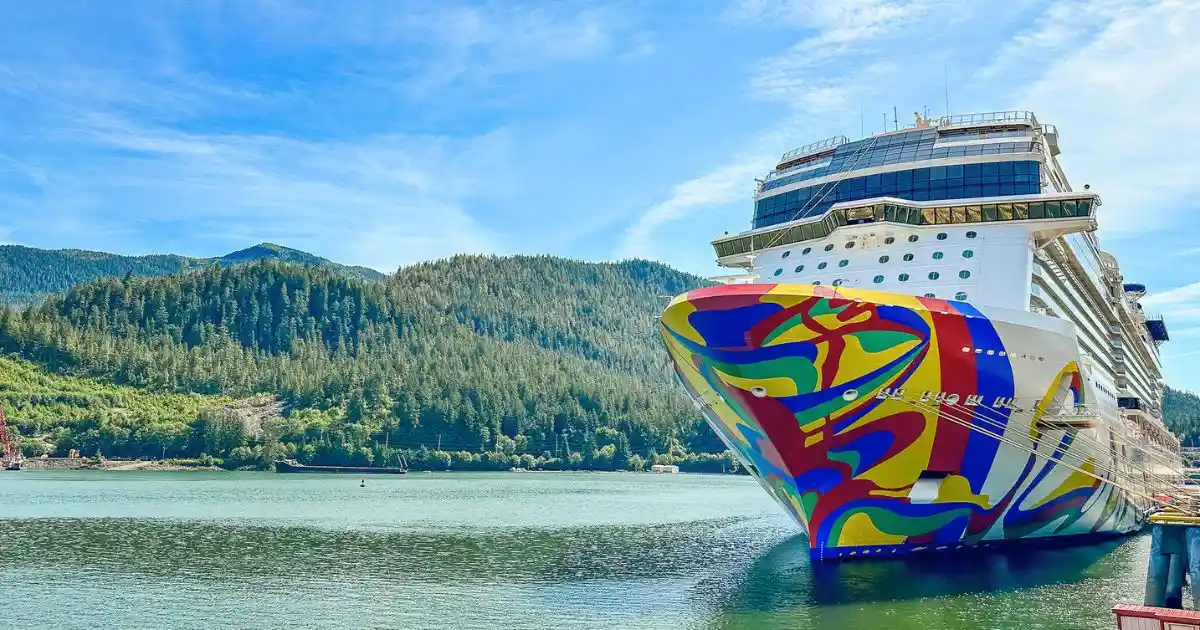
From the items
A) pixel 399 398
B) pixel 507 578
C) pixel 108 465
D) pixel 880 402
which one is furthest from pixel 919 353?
pixel 399 398

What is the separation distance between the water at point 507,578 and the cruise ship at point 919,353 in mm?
1856

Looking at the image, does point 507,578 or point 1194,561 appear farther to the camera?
point 507,578

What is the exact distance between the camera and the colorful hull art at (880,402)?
22.0 meters

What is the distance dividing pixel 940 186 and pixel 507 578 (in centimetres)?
1678

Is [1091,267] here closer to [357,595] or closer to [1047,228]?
[1047,228]

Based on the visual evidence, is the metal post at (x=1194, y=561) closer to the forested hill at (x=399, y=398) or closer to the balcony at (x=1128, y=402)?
the balcony at (x=1128, y=402)

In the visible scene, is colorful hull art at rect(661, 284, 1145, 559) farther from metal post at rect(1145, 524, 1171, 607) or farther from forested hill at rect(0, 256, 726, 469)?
forested hill at rect(0, 256, 726, 469)

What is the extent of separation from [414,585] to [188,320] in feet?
603

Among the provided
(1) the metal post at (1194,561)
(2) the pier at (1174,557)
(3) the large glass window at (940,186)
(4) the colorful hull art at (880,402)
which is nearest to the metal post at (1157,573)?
(2) the pier at (1174,557)

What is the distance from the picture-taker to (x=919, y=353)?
73.9 ft

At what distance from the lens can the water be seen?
2181 centimetres

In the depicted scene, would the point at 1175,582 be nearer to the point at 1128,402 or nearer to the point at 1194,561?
the point at 1194,561

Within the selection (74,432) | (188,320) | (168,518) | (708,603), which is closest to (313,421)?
(74,432)

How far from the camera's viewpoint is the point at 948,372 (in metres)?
23.0
